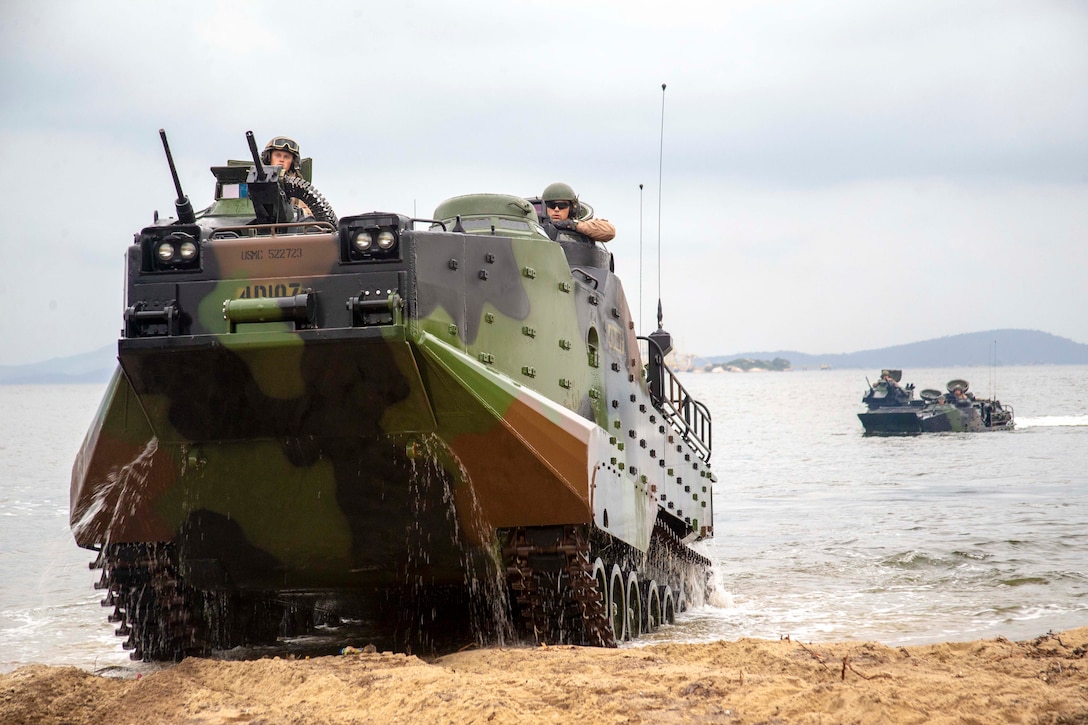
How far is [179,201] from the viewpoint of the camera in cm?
827

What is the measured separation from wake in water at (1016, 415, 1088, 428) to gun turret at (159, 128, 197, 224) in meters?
55.2

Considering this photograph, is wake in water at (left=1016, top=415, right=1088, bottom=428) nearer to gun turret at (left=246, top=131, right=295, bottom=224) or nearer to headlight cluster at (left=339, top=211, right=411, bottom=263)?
gun turret at (left=246, top=131, right=295, bottom=224)

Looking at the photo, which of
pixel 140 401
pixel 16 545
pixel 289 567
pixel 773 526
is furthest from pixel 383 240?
pixel 773 526

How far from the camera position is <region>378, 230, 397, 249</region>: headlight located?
7.43m

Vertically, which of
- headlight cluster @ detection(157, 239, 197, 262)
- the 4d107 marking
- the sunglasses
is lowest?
the 4d107 marking

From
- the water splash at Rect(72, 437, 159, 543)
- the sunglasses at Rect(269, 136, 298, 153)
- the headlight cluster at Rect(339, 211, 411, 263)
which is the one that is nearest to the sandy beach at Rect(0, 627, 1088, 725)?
the water splash at Rect(72, 437, 159, 543)

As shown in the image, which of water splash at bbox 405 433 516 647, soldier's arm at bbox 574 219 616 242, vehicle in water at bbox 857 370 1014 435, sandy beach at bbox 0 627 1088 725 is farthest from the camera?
vehicle in water at bbox 857 370 1014 435

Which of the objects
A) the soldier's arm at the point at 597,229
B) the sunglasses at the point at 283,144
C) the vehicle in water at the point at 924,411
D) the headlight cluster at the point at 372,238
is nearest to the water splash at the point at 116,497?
the headlight cluster at the point at 372,238

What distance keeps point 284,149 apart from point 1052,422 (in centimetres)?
5828

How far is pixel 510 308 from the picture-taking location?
824 centimetres

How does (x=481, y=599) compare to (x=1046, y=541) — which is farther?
(x=1046, y=541)

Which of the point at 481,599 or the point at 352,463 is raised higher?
the point at 352,463

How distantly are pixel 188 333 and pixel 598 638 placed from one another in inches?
121

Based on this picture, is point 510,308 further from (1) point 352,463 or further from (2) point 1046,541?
(2) point 1046,541
